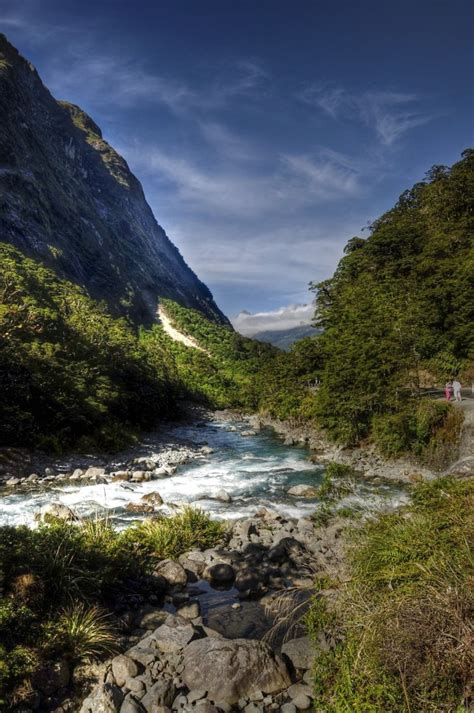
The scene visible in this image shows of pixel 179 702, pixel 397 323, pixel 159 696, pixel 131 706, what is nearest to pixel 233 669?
pixel 179 702

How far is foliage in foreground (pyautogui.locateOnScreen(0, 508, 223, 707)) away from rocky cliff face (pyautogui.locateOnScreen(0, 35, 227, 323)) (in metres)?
58.8

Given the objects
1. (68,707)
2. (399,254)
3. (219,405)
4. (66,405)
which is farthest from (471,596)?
(219,405)

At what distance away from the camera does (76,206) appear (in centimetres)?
9081

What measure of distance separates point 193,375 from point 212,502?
55.7 m

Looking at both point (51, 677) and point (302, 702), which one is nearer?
point (302, 702)

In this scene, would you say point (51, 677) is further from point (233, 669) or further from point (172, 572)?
point (172, 572)

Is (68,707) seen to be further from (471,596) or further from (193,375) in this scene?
(193,375)

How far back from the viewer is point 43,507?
48.4 feet

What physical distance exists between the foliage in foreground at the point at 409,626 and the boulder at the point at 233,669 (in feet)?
2.68

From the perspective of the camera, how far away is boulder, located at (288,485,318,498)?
17166mm

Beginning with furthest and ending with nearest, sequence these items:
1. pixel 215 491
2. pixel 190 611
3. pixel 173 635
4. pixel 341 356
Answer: pixel 341 356 → pixel 215 491 → pixel 190 611 → pixel 173 635

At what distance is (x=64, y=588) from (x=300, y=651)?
15.1 ft

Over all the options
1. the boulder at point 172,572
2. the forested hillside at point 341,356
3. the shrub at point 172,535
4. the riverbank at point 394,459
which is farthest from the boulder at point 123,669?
the forested hillside at point 341,356

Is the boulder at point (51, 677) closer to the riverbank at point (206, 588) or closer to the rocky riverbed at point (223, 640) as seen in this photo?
the riverbank at point (206, 588)
